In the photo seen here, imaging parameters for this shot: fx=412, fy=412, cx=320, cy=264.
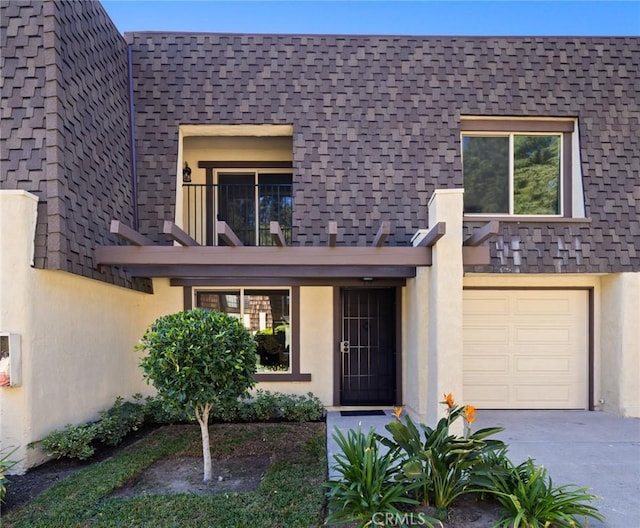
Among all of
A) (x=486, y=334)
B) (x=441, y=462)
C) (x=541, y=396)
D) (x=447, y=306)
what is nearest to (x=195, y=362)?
(x=441, y=462)

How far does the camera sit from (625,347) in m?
6.91

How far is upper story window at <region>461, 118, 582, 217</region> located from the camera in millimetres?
7336

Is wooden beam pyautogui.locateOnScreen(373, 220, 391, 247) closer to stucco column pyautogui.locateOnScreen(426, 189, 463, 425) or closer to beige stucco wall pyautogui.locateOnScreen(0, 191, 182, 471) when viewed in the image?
stucco column pyautogui.locateOnScreen(426, 189, 463, 425)

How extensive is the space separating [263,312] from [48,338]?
11.3 ft

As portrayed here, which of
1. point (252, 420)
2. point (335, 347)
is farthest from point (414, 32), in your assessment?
point (252, 420)

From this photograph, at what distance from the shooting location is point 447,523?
341cm

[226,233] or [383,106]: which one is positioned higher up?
[383,106]

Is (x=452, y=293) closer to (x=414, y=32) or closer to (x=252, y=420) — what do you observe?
(x=252, y=420)

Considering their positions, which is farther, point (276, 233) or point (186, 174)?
point (186, 174)

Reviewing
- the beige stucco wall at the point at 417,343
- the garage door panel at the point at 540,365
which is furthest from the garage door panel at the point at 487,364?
the beige stucco wall at the point at 417,343

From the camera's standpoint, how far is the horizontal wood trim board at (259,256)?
546cm

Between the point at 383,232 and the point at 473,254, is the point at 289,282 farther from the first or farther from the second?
the point at 473,254

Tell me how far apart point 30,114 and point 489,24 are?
8.08 meters

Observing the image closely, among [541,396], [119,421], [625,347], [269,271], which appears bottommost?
[541,396]
